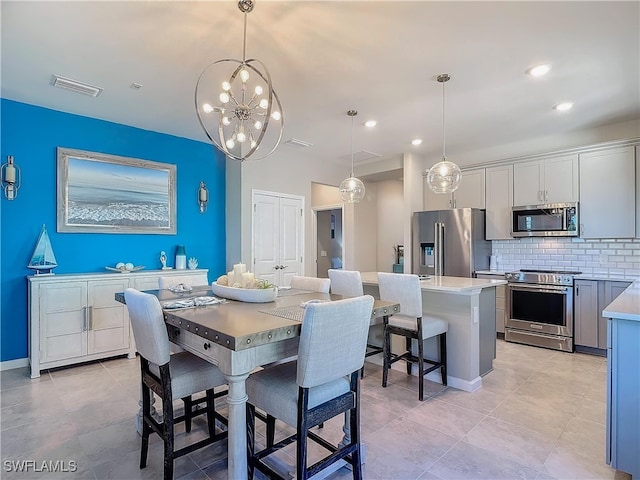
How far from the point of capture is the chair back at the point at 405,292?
3.00 m

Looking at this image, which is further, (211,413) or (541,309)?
(541,309)

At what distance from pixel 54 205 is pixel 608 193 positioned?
6356 millimetres

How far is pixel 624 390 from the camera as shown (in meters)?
1.83

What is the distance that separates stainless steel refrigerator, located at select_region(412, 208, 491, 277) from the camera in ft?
16.2

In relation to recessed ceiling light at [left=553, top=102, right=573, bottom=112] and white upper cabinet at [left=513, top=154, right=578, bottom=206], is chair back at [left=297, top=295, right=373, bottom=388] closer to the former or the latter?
recessed ceiling light at [left=553, top=102, right=573, bottom=112]

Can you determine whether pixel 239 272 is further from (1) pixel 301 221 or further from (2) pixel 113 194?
(1) pixel 301 221

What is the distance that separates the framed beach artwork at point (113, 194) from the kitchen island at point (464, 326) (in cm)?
343

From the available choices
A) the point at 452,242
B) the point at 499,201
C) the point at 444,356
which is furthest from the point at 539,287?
the point at 444,356

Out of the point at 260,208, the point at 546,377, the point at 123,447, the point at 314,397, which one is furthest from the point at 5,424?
the point at 546,377

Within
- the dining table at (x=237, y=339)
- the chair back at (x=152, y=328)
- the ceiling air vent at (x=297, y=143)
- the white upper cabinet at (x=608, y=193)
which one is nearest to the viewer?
the dining table at (x=237, y=339)

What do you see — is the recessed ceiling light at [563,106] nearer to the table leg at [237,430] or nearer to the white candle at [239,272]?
→ the white candle at [239,272]

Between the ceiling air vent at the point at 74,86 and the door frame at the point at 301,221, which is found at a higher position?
the ceiling air vent at the point at 74,86

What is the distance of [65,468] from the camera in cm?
202

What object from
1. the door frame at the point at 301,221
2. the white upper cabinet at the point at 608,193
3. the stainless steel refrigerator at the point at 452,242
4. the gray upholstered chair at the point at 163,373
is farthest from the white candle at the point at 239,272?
the white upper cabinet at the point at 608,193
